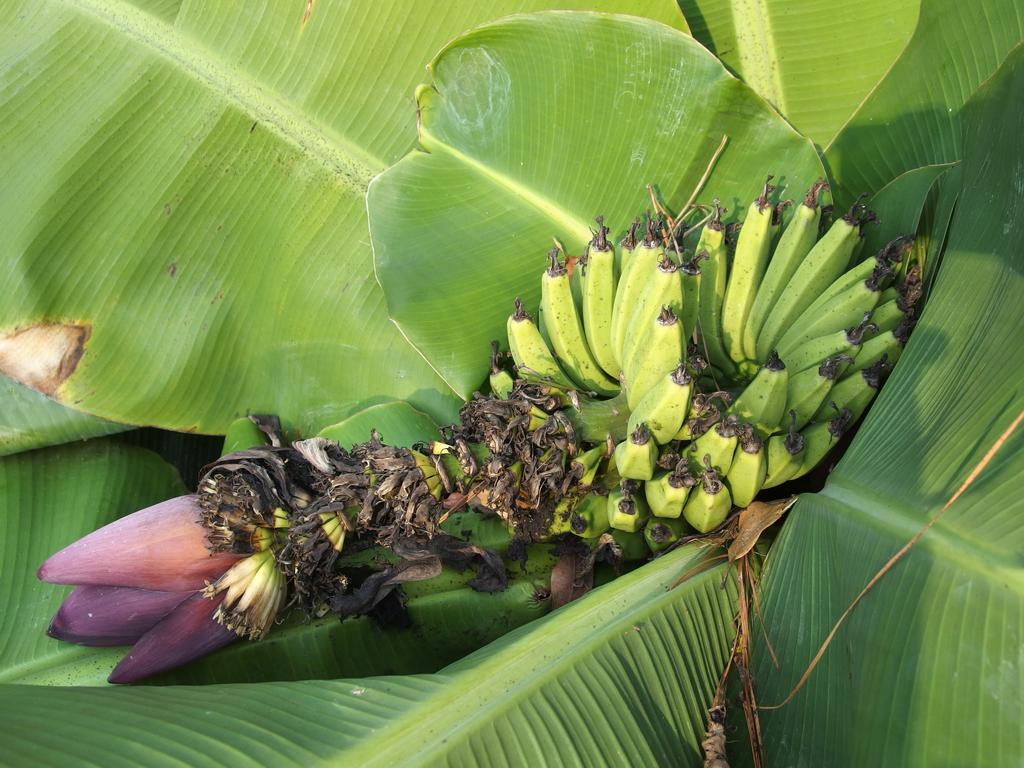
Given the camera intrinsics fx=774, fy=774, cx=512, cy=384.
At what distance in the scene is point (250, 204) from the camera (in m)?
1.70

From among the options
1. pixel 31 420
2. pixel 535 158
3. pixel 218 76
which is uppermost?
pixel 535 158

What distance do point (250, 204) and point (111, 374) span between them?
471mm

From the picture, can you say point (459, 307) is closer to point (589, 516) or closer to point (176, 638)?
point (589, 516)

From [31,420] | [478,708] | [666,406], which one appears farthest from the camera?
[31,420]

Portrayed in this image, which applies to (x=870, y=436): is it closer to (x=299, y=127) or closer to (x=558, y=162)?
(x=558, y=162)

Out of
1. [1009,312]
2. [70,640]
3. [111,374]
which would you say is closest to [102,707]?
[70,640]

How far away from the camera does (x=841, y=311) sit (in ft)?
4.07

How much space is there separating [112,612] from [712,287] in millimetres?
1159

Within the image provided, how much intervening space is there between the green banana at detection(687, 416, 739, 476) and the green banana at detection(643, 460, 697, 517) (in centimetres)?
3

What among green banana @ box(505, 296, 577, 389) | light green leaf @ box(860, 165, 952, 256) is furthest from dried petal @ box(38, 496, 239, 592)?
light green leaf @ box(860, 165, 952, 256)

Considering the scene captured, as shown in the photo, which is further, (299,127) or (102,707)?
(299,127)

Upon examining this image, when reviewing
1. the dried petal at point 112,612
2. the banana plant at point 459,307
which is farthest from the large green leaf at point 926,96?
the dried petal at point 112,612

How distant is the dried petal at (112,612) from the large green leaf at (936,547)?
986mm

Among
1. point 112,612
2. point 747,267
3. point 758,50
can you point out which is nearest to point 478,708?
point 112,612
